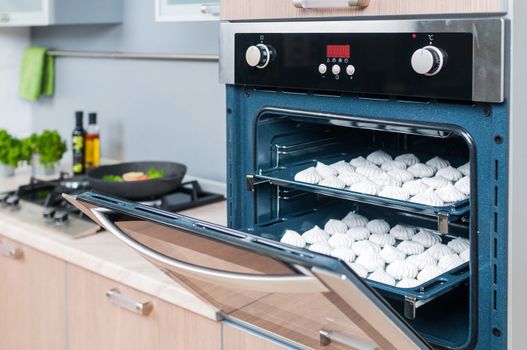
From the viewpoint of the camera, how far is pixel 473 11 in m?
1.07

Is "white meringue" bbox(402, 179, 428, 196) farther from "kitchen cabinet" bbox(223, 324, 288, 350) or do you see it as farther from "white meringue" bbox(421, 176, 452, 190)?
"kitchen cabinet" bbox(223, 324, 288, 350)

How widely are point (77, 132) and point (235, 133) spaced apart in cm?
134

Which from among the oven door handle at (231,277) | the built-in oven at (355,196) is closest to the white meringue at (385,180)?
the built-in oven at (355,196)

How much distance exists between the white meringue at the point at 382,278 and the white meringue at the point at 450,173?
23 cm

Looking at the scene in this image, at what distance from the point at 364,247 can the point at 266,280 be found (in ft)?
1.23

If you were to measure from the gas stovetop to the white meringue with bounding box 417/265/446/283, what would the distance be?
3.48ft

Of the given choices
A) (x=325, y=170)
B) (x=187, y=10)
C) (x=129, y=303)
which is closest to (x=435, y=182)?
(x=325, y=170)

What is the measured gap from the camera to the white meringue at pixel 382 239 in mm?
1434

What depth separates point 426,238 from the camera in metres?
1.43

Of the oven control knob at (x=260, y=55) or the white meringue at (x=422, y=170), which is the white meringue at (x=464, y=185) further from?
the oven control knob at (x=260, y=55)

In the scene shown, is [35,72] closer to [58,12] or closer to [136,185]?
Answer: [58,12]

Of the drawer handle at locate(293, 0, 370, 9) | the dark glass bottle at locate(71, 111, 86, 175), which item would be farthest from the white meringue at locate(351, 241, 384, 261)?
the dark glass bottle at locate(71, 111, 86, 175)

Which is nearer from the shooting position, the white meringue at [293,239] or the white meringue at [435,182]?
the white meringue at [435,182]

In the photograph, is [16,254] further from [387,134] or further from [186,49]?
[387,134]
